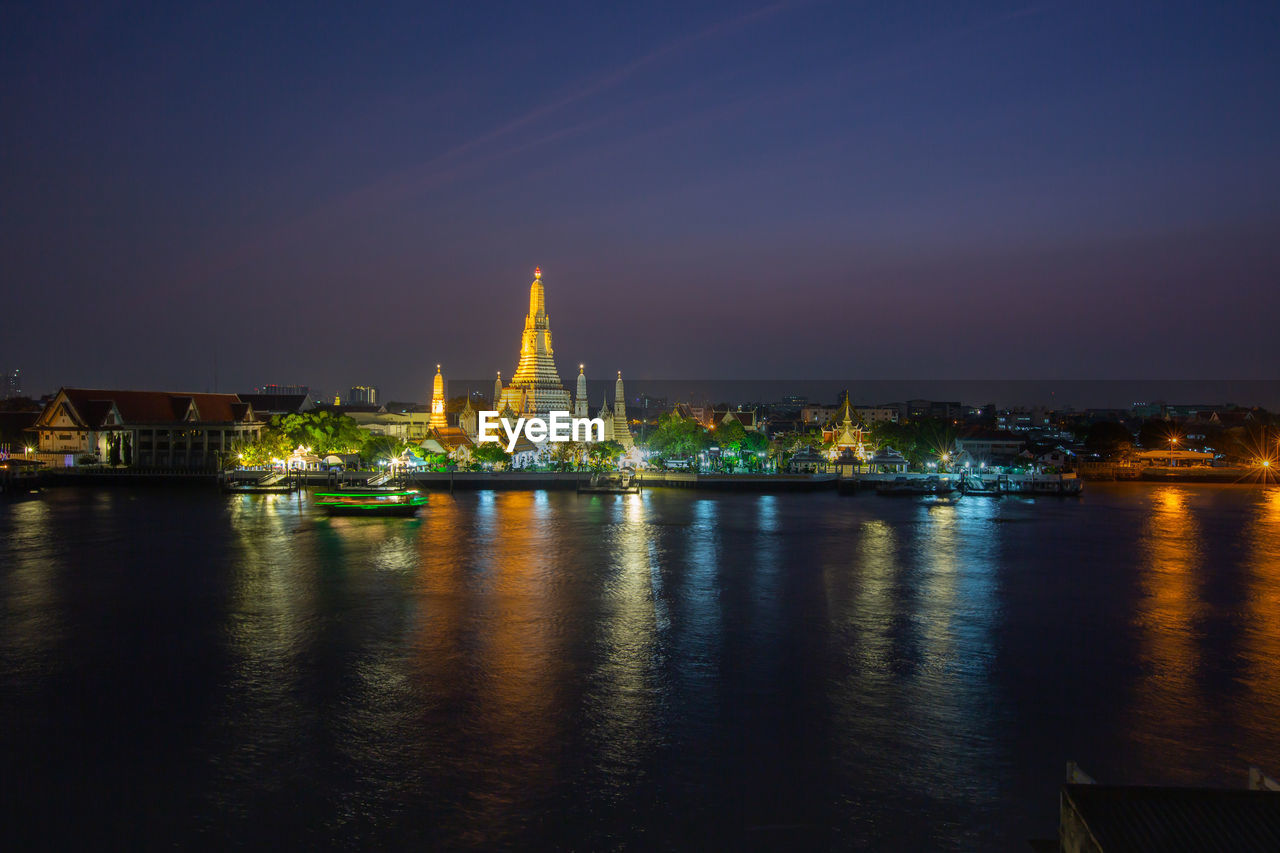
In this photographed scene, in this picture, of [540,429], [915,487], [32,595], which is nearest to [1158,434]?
[915,487]

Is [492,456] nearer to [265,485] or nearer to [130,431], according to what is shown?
[265,485]

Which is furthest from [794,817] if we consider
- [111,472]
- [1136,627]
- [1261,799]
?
[111,472]

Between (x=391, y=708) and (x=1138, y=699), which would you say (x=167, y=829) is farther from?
(x=1138, y=699)

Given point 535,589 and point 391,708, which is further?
point 535,589

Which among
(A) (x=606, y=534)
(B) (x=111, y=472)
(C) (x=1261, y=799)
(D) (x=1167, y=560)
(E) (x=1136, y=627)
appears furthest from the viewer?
(B) (x=111, y=472)

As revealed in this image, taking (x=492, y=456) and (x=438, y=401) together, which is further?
(x=438, y=401)

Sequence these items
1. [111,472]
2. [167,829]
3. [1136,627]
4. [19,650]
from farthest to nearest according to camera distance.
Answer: [111,472]
[1136,627]
[19,650]
[167,829]

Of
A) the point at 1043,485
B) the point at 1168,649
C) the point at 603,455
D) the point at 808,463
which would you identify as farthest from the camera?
the point at 808,463
